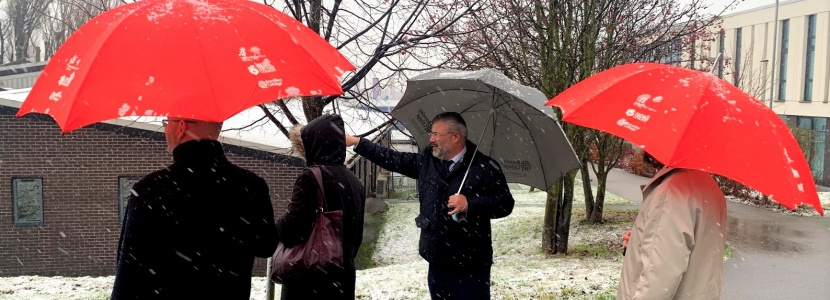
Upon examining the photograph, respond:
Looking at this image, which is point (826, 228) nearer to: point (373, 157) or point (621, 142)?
point (621, 142)

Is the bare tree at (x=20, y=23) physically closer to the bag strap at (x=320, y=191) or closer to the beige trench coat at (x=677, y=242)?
the bag strap at (x=320, y=191)

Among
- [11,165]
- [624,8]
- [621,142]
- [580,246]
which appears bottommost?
[580,246]

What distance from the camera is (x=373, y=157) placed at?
169 inches

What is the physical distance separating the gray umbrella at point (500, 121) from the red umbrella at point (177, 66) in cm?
171

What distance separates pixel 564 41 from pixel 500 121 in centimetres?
743

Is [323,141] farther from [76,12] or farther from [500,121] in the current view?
[76,12]

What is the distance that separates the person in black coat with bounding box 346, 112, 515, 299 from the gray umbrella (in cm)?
21

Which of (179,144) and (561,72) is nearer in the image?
(179,144)

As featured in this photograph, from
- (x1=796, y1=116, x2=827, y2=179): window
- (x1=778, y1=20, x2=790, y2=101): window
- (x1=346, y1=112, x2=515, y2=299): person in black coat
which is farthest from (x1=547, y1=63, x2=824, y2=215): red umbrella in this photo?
(x1=778, y1=20, x2=790, y2=101): window

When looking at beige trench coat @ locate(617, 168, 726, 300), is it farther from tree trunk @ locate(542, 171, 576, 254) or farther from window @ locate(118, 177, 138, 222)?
window @ locate(118, 177, 138, 222)

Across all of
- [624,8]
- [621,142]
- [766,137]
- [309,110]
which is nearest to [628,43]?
[624,8]

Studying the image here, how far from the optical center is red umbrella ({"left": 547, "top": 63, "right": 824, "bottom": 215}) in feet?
9.05

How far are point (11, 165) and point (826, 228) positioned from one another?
754 inches

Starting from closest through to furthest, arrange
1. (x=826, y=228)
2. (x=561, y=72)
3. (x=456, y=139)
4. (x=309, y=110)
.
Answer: (x=456, y=139) < (x=309, y=110) < (x=561, y=72) < (x=826, y=228)
